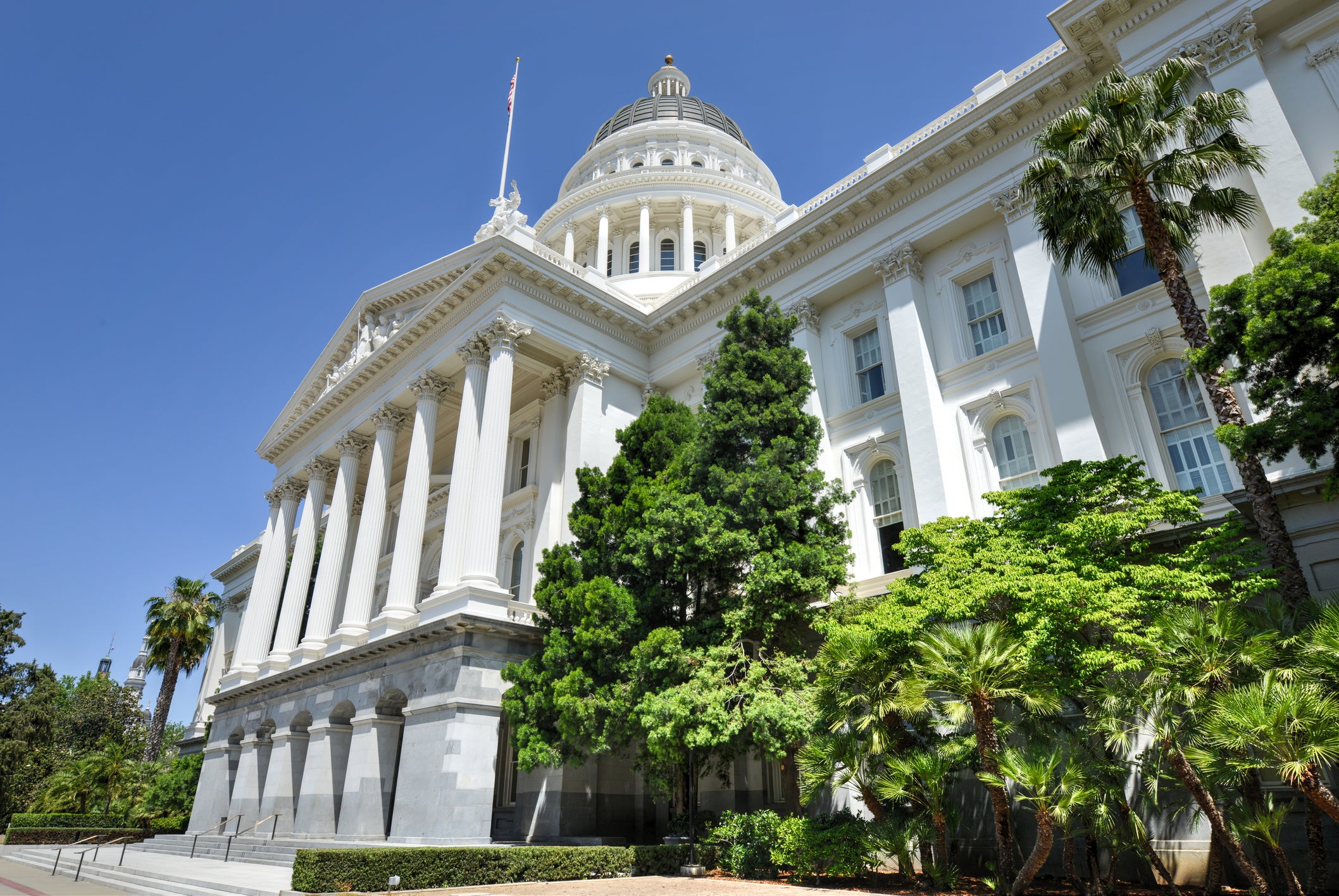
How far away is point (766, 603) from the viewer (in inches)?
704

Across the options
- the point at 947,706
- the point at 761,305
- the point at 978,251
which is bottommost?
the point at 947,706

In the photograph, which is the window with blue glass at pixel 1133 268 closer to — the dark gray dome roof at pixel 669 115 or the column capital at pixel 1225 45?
the column capital at pixel 1225 45

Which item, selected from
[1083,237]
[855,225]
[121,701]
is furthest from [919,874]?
[121,701]

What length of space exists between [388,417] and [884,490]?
19967 millimetres

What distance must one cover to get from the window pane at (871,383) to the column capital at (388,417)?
1862 cm

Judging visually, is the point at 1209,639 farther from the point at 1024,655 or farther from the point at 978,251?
the point at 978,251

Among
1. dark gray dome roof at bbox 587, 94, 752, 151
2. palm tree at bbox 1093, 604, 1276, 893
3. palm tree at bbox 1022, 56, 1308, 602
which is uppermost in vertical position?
dark gray dome roof at bbox 587, 94, 752, 151

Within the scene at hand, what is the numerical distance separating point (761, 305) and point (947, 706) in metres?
12.4

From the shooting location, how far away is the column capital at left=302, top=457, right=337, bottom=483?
36750mm

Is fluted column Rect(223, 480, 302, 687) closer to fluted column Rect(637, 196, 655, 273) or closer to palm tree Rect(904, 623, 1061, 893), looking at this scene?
fluted column Rect(637, 196, 655, 273)

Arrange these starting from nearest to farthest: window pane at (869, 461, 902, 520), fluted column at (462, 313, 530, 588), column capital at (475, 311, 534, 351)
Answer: window pane at (869, 461, 902, 520), fluted column at (462, 313, 530, 588), column capital at (475, 311, 534, 351)

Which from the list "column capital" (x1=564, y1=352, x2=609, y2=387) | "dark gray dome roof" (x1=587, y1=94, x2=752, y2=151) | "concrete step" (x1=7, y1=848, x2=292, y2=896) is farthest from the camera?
"dark gray dome roof" (x1=587, y1=94, x2=752, y2=151)

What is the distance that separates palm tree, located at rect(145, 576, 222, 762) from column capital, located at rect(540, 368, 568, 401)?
3368 cm

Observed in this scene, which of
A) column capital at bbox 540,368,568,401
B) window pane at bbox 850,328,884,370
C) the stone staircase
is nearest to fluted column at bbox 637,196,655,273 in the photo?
column capital at bbox 540,368,568,401
